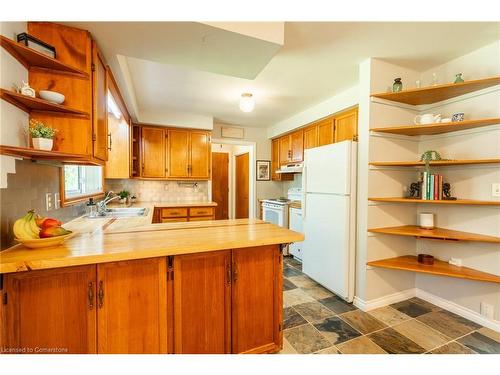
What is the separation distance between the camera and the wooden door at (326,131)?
3.18 meters

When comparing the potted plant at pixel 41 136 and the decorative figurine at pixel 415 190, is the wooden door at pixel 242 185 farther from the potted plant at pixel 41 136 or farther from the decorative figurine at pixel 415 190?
the potted plant at pixel 41 136

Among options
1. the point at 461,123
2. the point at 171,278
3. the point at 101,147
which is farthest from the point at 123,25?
the point at 461,123

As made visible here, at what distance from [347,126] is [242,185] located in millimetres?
3116

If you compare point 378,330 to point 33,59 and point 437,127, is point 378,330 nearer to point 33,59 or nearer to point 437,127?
point 437,127

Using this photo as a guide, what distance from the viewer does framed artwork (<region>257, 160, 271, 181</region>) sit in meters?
4.79

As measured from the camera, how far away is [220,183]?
5945 millimetres

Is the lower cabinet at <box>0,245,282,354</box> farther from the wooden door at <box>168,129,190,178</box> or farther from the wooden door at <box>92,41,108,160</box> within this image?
the wooden door at <box>168,129,190,178</box>

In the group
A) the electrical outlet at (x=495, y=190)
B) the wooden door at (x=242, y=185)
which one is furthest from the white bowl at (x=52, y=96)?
the wooden door at (x=242, y=185)

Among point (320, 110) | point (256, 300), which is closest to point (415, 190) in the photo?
point (320, 110)

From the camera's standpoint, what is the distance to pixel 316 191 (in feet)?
9.00

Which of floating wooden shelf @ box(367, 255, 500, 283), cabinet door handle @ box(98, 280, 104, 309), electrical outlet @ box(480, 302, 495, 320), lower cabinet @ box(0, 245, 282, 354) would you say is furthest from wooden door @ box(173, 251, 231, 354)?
electrical outlet @ box(480, 302, 495, 320)

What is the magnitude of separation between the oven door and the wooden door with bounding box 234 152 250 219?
834mm

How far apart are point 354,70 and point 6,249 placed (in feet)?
9.96

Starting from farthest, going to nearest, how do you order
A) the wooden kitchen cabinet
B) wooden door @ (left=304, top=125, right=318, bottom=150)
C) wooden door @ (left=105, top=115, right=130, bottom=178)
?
wooden door @ (left=304, top=125, right=318, bottom=150) → wooden door @ (left=105, top=115, right=130, bottom=178) → the wooden kitchen cabinet
